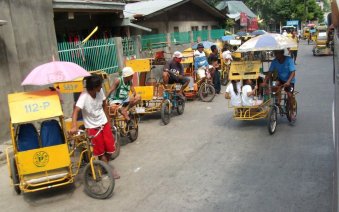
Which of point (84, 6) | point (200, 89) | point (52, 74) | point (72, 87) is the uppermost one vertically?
point (84, 6)

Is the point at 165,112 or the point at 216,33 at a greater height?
the point at 216,33

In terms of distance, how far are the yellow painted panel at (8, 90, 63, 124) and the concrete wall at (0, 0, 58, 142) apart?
130 inches

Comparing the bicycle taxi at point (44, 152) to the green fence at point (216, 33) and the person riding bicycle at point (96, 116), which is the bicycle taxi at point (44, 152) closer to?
the person riding bicycle at point (96, 116)

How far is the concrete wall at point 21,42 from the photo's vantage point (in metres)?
8.64

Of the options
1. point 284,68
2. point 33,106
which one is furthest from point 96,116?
point 284,68

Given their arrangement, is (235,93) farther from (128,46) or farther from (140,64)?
(128,46)

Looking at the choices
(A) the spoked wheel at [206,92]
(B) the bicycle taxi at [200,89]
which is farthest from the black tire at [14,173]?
(A) the spoked wheel at [206,92]

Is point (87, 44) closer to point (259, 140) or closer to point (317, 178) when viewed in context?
point (259, 140)

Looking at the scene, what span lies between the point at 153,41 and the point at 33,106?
1323cm

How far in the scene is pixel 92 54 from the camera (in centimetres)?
1260

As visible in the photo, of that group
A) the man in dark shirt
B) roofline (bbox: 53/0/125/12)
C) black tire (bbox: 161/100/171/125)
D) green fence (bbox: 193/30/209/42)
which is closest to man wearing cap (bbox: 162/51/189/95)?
black tire (bbox: 161/100/171/125)

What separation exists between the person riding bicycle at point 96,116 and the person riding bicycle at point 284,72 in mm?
3959

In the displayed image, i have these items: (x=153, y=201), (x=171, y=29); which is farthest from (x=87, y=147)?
(x=171, y=29)

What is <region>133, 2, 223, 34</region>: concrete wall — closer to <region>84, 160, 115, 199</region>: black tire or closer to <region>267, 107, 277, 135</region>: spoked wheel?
A: <region>267, 107, 277, 135</region>: spoked wheel
